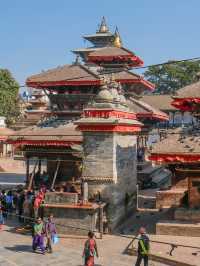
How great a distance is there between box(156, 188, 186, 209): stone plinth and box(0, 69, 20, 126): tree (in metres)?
39.6

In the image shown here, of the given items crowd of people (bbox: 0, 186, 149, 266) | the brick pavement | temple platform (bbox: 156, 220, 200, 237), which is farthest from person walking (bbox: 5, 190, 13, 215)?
temple platform (bbox: 156, 220, 200, 237)

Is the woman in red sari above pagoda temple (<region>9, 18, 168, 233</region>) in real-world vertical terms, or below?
below

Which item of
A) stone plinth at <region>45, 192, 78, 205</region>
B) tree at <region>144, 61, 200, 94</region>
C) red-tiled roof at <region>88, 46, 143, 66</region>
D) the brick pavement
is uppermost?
tree at <region>144, 61, 200, 94</region>

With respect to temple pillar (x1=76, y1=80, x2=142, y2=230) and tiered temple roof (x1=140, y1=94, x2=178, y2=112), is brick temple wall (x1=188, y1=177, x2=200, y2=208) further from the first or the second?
tiered temple roof (x1=140, y1=94, x2=178, y2=112)

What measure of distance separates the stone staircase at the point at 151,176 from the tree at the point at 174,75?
45249mm

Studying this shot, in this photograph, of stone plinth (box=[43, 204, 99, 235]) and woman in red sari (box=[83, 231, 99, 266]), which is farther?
stone plinth (box=[43, 204, 99, 235])

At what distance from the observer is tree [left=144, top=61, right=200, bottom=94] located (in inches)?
3135

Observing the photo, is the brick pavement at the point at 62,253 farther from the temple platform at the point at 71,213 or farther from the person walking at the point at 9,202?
the person walking at the point at 9,202

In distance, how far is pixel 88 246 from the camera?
14.1 metres

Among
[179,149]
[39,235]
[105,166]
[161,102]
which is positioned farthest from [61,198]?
[161,102]

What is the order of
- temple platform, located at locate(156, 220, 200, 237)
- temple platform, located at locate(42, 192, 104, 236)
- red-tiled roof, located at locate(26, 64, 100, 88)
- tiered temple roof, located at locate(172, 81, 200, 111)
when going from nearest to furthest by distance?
1. temple platform, located at locate(156, 220, 200, 237)
2. tiered temple roof, located at locate(172, 81, 200, 111)
3. temple platform, located at locate(42, 192, 104, 236)
4. red-tiled roof, located at locate(26, 64, 100, 88)

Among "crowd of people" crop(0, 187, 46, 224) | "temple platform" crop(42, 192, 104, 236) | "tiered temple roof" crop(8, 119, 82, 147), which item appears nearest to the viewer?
"temple platform" crop(42, 192, 104, 236)

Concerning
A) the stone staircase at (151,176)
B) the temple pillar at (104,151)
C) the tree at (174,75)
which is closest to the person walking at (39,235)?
the temple pillar at (104,151)

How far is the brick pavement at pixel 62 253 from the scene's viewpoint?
1548cm
